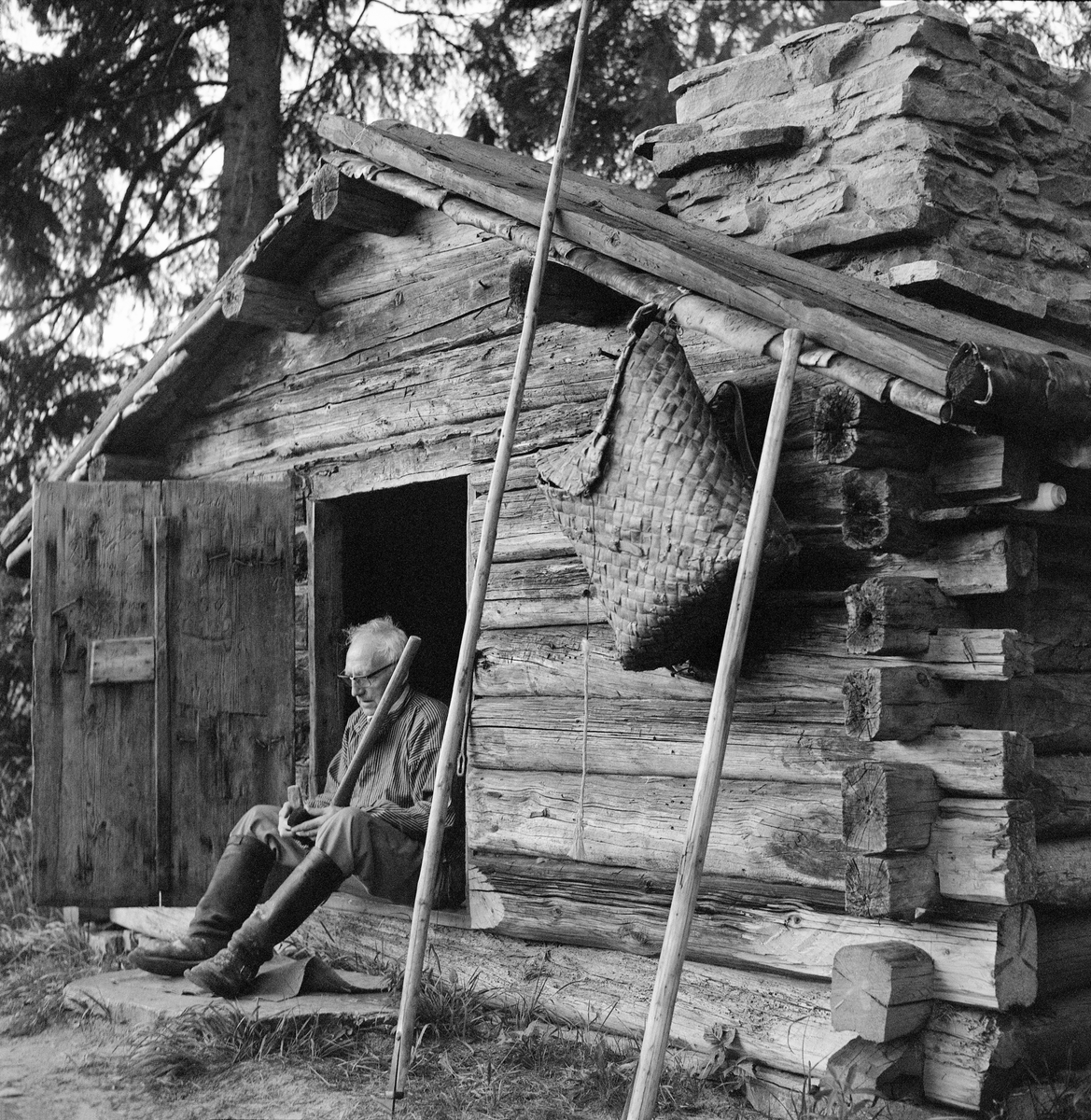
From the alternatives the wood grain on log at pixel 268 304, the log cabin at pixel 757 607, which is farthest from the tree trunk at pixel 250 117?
the wood grain on log at pixel 268 304

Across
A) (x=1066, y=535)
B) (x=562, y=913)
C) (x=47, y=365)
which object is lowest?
(x=562, y=913)

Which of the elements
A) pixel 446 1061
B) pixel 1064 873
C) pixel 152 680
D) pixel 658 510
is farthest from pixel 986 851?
pixel 152 680

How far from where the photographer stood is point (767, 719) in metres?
4.42

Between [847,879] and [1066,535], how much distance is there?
1369 millimetres

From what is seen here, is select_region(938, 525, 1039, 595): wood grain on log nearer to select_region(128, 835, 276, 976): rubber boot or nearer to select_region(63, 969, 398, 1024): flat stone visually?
select_region(63, 969, 398, 1024): flat stone

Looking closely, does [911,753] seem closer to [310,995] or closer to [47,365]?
[310,995]

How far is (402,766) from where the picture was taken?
18.8 feet

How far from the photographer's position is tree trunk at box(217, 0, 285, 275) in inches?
421

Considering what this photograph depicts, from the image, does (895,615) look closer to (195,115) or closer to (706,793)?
(706,793)

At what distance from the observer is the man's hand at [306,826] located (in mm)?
5621

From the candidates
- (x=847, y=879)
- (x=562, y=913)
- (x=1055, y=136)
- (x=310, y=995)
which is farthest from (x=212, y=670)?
(x=1055, y=136)

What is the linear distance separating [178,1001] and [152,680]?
1485 millimetres

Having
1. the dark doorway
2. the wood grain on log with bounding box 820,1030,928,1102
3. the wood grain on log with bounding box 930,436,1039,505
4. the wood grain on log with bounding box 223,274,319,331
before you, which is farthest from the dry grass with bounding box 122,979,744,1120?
the wood grain on log with bounding box 223,274,319,331

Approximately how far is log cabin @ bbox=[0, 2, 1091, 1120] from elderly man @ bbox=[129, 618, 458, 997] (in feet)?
1.04
